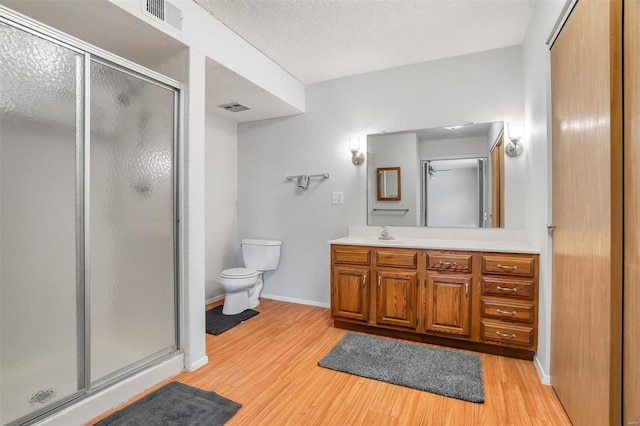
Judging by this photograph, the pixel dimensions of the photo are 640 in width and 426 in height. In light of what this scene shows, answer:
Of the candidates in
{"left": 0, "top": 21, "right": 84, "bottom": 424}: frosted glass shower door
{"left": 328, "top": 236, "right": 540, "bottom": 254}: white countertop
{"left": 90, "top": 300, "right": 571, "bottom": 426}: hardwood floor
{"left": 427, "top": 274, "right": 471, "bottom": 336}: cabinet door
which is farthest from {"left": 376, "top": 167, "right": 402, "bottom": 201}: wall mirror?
{"left": 0, "top": 21, "right": 84, "bottom": 424}: frosted glass shower door

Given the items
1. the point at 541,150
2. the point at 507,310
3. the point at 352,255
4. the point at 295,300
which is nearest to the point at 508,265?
the point at 507,310

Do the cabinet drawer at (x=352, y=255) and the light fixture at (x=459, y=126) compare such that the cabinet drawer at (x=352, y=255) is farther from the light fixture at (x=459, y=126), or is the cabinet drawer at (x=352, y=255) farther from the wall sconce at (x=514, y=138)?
the wall sconce at (x=514, y=138)

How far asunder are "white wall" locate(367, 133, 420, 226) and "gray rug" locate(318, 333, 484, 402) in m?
1.15

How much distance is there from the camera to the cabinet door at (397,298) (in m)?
2.42

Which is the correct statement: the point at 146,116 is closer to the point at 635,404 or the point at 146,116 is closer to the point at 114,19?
the point at 114,19

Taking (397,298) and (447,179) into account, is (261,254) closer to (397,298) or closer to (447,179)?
(397,298)

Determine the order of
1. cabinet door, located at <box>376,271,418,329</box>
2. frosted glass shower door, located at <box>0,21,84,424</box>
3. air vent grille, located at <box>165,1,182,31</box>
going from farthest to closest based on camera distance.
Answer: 1. cabinet door, located at <box>376,271,418,329</box>
2. air vent grille, located at <box>165,1,182,31</box>
3. frosted glass shower door, located at <box>0,21,84,424</box>

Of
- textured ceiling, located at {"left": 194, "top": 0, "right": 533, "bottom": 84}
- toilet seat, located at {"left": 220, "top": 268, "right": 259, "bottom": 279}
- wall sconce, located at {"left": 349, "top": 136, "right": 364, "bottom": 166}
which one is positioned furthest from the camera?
wall sconce, located at {"left": 349, "top": 136, "right": 364, "bottom": 166}

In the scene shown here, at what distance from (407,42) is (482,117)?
92cm

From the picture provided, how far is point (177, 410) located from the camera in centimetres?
160

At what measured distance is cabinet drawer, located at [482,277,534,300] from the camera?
2076 millimetres

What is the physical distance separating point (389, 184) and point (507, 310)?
1467 mm

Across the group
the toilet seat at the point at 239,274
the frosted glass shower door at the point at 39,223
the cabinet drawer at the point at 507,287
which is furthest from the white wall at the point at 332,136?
the frosted glass shower door at the point at 39,223

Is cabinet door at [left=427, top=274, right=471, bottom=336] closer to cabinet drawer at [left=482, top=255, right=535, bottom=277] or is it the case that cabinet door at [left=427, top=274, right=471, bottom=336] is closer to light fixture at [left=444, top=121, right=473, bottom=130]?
cabinet drawer at [left=482, top=255, right=535, bottom=277]
